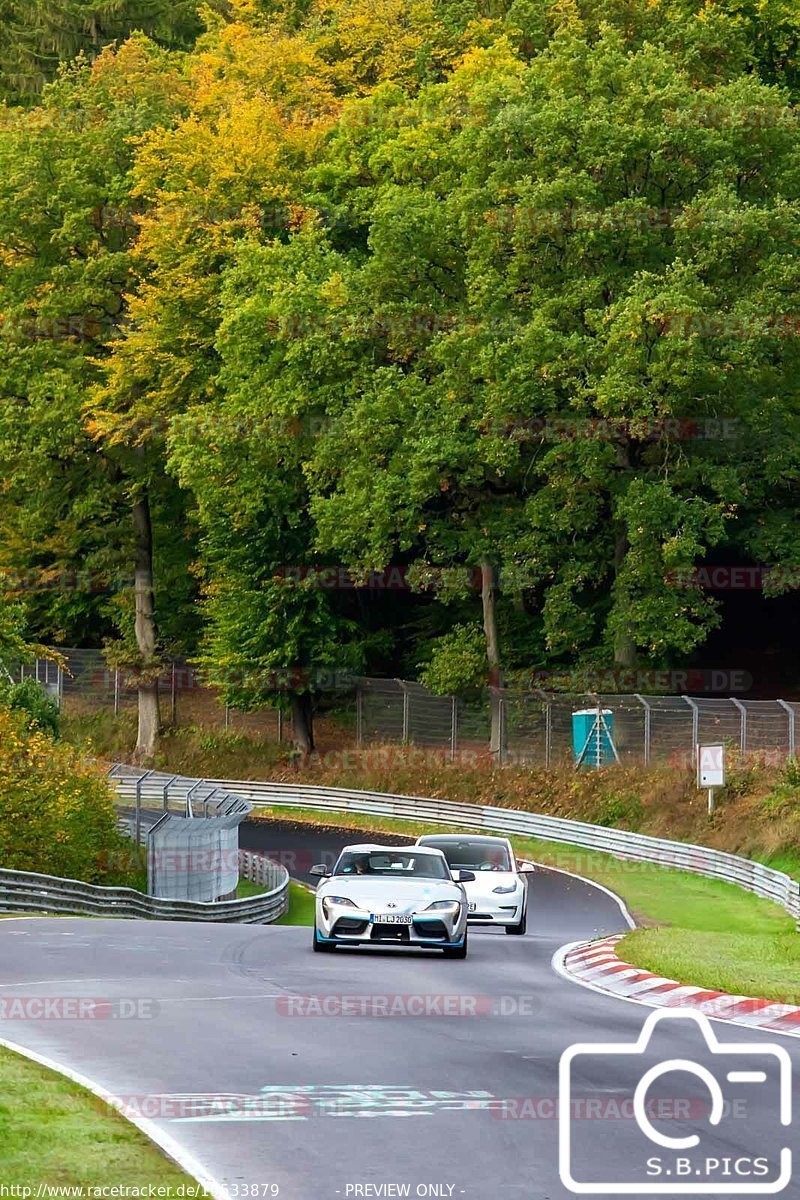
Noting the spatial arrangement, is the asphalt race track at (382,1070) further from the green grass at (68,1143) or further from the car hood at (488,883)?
the car hood at (488,883)

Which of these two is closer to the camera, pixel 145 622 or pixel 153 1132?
pixel 153 1132

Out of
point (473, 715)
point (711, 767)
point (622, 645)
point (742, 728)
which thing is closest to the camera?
point (711, 767)

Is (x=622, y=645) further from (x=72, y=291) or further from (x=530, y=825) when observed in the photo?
(x=72, y=291)

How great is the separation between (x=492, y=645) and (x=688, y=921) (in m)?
22.6

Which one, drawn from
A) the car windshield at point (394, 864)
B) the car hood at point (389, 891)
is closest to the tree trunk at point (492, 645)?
the car windshield at point (394, 864)

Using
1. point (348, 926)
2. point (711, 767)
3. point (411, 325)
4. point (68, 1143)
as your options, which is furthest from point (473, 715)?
point (68, 1143)

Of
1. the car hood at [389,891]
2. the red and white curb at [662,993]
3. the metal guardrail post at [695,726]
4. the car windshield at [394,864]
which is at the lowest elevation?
the red and white curb at [662,993]

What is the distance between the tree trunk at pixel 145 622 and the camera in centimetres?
6800

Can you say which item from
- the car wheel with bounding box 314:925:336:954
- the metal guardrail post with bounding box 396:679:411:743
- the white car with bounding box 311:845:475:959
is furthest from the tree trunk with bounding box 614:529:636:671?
the car wheel with bounding box 314:925:336:954

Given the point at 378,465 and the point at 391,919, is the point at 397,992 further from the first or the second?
the point at 378,465

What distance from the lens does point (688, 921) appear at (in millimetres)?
33906

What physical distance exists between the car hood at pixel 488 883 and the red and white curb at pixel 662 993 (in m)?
5.51

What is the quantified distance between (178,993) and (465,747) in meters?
41.5

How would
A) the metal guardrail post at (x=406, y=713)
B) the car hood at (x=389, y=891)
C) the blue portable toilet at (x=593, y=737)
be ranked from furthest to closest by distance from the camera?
the metal guardrail post at (x=406, y=713) < the blue portable toilet at (x=593, y=737) < the car hood at (x=389, y=891)
